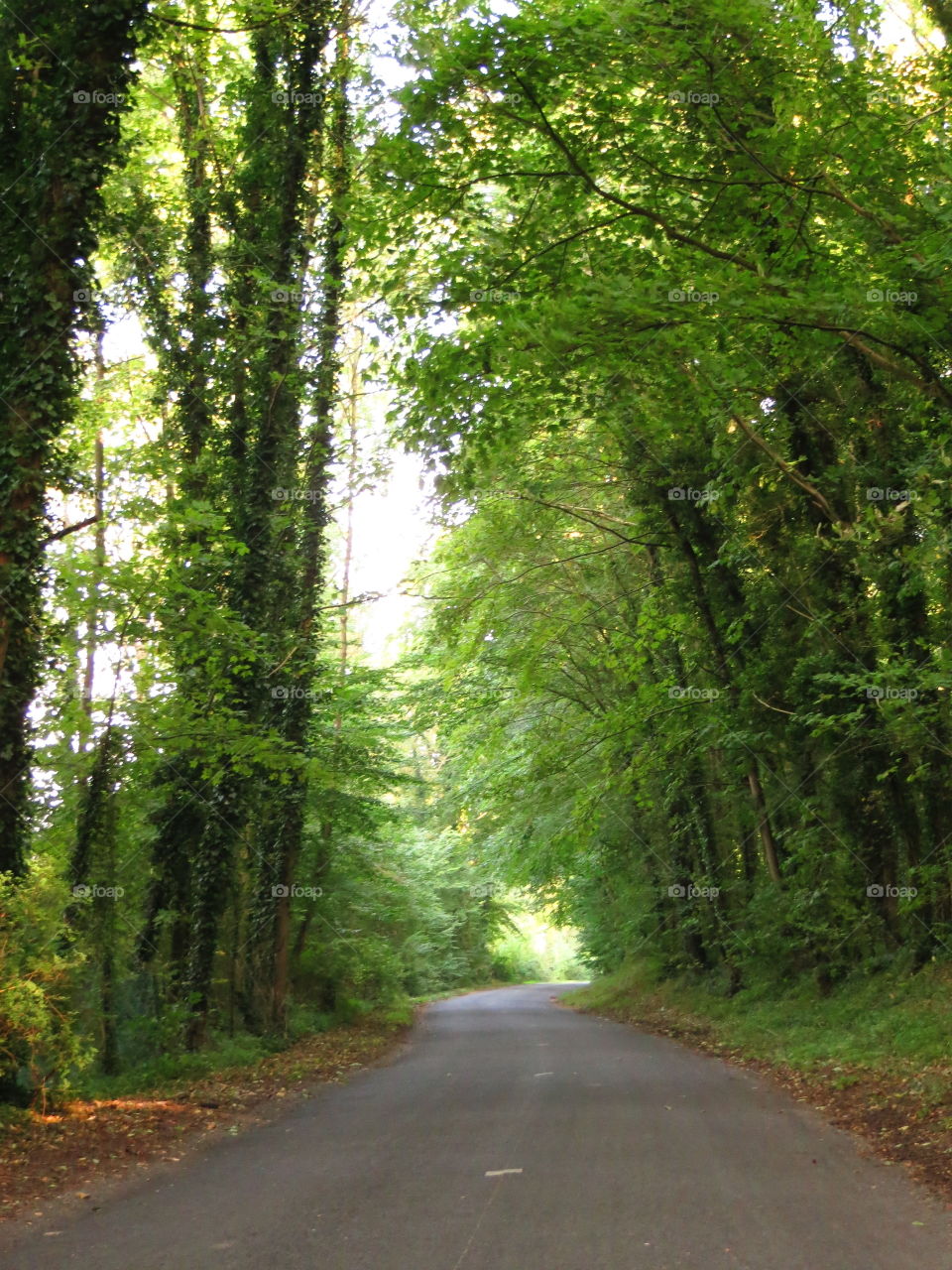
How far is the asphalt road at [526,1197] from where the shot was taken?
5.36m

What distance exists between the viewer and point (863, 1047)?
11930 millimetres

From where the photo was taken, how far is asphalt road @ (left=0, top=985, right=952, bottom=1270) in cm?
536

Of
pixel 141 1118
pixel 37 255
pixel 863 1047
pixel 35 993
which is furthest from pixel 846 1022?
pixel 37 255

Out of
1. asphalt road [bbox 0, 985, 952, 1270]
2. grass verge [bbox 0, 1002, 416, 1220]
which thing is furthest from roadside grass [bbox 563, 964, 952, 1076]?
grass verge [bbox 0, 1002, 416, 1220]

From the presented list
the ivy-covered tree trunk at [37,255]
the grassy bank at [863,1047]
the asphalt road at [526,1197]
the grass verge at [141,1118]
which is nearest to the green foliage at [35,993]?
the grass verge at [141,1118]

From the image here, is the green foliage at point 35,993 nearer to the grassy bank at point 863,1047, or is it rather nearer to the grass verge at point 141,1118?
the grass verge at point 141,1118

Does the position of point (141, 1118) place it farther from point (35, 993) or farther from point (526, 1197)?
point (526, 1197)

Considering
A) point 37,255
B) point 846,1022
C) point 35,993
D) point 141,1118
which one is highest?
point 37,255

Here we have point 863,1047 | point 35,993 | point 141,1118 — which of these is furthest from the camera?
point 863,1047

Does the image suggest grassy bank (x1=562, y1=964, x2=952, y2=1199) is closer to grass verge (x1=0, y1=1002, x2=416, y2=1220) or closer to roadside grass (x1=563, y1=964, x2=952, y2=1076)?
roadside grass (x1=563, y1=964, x2=952, y2=1076)

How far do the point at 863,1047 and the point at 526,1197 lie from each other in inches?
273

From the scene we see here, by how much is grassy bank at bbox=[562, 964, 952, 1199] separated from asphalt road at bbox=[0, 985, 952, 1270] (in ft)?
1.46

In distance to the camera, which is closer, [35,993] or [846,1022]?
[35,993]

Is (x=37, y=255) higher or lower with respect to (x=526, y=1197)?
higher
